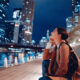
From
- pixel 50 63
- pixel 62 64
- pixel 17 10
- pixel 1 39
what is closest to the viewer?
pixel 62 64

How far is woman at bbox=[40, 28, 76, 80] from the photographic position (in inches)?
60.9

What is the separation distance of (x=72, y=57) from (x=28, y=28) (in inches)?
7543

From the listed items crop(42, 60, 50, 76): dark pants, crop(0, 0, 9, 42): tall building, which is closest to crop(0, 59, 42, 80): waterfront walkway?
crop(42, 60, 50, 76): dark pants

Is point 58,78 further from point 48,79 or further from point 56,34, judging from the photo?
point 56,34

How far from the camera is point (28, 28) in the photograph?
192 metres

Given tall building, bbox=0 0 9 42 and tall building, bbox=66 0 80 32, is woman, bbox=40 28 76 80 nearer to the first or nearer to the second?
tall building, bbox=66 0 80 32

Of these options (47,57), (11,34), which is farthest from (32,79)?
(11,34)

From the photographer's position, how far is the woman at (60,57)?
1.55 m

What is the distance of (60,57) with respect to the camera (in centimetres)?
159

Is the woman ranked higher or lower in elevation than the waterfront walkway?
higher

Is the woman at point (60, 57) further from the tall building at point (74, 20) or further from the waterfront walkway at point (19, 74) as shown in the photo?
the tall building at point (74, 20)

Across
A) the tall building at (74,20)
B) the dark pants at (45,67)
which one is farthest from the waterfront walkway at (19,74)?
the tall building at (74,20)

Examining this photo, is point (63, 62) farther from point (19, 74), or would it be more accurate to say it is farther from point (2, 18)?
point (2, 18)

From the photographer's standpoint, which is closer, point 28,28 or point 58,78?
point 58,78
